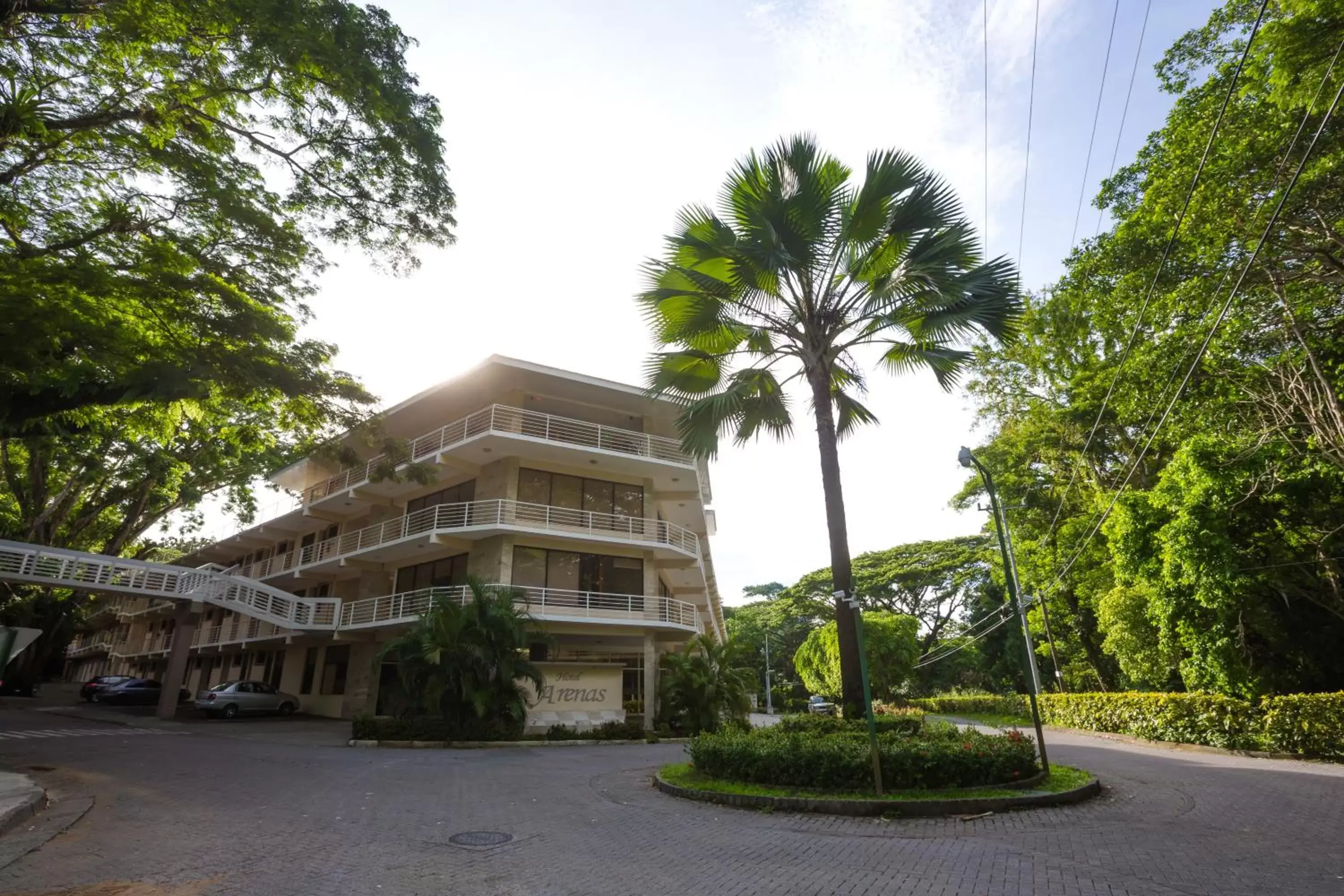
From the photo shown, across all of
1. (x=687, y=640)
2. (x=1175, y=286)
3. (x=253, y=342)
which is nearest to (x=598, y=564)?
(x=687, y=640)

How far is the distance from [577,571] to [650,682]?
4.50 metres

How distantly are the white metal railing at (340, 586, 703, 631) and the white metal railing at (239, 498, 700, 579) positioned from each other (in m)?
1.91

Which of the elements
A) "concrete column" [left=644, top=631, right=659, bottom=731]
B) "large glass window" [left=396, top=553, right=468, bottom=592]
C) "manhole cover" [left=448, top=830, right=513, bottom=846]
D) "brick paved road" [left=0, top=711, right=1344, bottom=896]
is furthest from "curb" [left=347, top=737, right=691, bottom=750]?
"manhole cover" [left=448, top=830, right=513, bottom=846]

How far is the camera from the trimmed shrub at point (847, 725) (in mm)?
10891

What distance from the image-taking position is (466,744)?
1733 cm

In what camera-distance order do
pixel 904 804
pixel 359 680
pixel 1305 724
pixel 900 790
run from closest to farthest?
pixel 904 804 < pixel 900 790 < pixel 1305 724 < pixel 359 680

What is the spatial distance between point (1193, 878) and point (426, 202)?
12472 millimetres

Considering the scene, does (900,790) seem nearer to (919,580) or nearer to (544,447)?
(544,447)

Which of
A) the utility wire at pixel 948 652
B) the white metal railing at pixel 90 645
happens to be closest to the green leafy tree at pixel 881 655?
the utility wire at pixel 948 652

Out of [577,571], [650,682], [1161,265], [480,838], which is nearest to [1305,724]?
[1161,265]

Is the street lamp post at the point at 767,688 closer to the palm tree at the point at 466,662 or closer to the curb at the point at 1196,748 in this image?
the curb at the point at 1196,748

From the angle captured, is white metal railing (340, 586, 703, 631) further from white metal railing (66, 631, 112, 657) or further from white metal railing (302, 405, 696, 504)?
white metal railing (66, 631, 112, 657)

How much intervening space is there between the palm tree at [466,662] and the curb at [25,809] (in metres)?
8.98

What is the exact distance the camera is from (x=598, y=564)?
74.9ft
